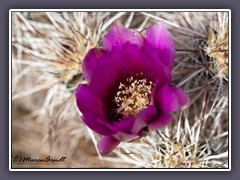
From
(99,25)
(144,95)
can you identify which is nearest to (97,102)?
(144,95)

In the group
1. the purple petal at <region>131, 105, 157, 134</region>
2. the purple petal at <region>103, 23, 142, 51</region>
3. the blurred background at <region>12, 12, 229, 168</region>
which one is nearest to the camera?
the purple petal at <region>131, 105, 157, 134</region>

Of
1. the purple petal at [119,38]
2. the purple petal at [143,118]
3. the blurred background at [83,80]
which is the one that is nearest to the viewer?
the purple petal at [143,118]

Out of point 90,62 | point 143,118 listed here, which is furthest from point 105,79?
point 143,118

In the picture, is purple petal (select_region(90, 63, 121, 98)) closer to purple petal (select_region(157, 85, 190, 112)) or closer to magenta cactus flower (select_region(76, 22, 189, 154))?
magenta cactus flower (select_region(76, 22, 189, 154))

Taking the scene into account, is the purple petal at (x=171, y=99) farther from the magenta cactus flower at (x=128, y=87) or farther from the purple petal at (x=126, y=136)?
the purple petal at (x=126, y=136)

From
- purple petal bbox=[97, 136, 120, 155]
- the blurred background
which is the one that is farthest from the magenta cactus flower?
the blurred background

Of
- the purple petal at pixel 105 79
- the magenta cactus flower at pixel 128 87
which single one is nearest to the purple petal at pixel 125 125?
the magenta cactus flower at pixel 128 87
